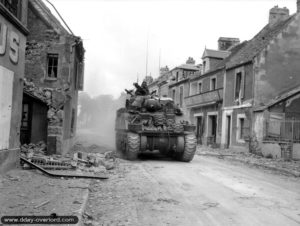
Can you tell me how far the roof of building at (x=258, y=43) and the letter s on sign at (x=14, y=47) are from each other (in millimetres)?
15787

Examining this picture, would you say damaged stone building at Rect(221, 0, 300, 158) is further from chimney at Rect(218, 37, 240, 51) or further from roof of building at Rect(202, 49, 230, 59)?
chimney at Rect(218, 37, 240, 51)

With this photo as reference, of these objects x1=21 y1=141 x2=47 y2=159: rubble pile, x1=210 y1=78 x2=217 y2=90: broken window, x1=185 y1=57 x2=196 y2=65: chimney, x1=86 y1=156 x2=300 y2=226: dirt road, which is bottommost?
x1=86 y1=156 x2=300 y2=226: dirt road

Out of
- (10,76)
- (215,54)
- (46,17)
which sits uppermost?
(215,54)

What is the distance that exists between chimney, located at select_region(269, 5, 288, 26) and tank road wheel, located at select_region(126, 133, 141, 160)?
16.0 m

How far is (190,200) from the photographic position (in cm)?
777

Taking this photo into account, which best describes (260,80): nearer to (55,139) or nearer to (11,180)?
(55,139)

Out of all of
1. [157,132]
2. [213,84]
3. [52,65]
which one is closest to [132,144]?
[157,132]

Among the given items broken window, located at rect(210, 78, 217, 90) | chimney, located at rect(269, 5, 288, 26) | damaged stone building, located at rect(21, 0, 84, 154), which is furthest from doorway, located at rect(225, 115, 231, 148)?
damaged stone building, located at rect(21, 0, 84, 154)

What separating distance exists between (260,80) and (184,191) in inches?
601

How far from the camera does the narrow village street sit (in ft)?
20.7

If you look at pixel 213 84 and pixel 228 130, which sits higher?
pixel 213 84

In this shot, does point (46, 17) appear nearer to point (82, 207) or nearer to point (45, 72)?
point (45, 72)

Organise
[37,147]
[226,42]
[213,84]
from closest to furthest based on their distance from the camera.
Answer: [37,147]
[213,84]
[226,42]

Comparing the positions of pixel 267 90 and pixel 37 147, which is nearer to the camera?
pixel 37 147
